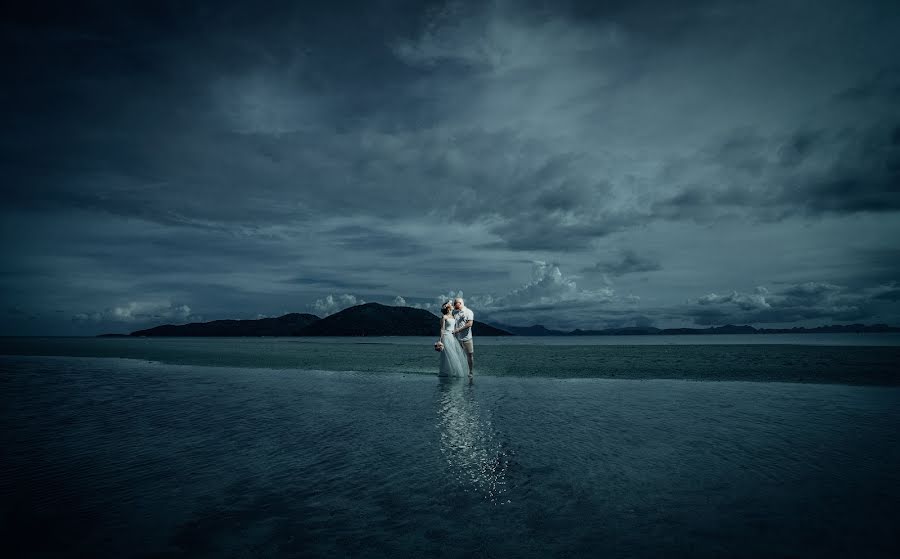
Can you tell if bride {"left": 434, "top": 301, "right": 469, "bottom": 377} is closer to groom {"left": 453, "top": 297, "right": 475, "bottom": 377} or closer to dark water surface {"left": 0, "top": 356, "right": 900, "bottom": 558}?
groom {"left": 453, "top": 297, "right": 475, "bottom": 377}

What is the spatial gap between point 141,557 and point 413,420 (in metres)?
6.97

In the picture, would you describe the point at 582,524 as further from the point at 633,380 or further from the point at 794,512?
the point at 633,380

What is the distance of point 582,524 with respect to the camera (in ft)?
16.5

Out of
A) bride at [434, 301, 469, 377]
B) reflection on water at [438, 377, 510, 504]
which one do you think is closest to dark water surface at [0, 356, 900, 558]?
reflection on water at [438, 377, 510, 504]

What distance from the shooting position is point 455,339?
67.3 ft

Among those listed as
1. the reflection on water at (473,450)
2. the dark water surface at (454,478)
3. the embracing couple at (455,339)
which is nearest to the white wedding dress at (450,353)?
the embracing couple at (455,339)

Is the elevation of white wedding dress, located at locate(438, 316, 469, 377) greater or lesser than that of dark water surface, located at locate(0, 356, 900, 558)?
greater

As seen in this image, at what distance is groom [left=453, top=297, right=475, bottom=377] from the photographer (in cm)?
1991

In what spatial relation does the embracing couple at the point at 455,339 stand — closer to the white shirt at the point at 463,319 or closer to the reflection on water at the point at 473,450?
the white shirt at the point at 463,319

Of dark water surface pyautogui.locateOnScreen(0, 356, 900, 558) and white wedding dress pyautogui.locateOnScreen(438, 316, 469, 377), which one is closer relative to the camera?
dark water surface pyautogui.locateOnScreen(0, 356, 900, 558)

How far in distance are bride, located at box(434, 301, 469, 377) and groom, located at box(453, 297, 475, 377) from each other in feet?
0.71

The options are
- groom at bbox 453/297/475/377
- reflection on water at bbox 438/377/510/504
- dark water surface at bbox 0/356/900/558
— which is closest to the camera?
dark water surface at bbox 0/356/900/558

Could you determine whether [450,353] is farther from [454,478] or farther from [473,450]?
[454,478]

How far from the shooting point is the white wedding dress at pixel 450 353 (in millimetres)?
19922
